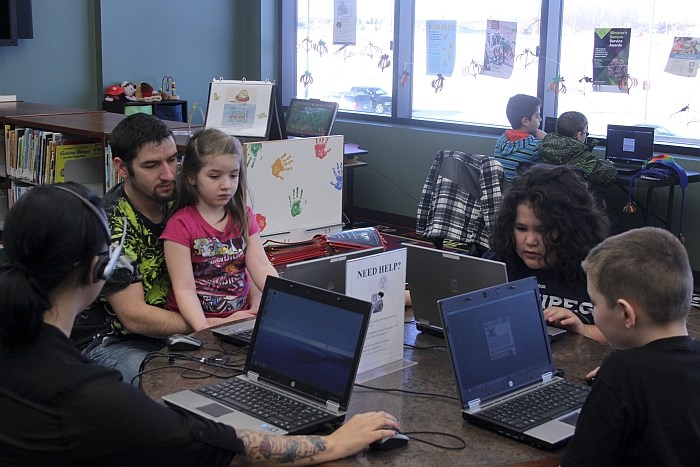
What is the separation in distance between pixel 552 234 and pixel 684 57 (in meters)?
3.70

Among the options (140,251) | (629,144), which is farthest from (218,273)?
(629,144)

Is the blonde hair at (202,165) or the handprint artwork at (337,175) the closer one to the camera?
the blonde hair at (202,165)

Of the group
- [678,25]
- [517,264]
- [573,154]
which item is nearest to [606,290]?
[517,264]

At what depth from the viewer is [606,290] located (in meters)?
1.68

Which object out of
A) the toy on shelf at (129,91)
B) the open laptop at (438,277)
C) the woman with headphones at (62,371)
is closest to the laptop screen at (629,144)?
the open laptop at (438,277)

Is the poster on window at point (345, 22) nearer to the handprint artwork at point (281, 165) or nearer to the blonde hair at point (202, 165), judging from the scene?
the handprint artwork at point (281, 165)

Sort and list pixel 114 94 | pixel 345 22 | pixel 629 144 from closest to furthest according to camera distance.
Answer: pixel 629 144
pixel 114 94
pixel 345 22

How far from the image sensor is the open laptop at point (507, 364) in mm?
1819

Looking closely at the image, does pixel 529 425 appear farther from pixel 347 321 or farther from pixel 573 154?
pixel 573 154

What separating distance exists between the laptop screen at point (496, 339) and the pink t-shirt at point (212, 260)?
1.08 meters

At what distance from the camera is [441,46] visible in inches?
281

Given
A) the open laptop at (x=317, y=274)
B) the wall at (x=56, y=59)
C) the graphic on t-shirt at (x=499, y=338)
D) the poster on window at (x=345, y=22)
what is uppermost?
the poster on window at (x=345, y=22)

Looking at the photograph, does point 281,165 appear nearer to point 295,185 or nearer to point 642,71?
point 295,185

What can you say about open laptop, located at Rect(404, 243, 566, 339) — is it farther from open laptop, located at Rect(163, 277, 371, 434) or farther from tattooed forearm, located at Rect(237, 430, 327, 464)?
tattooed forearm, located at Rect(237, 430, 327, 464)
